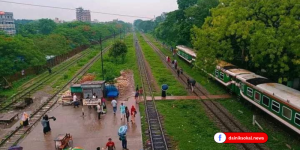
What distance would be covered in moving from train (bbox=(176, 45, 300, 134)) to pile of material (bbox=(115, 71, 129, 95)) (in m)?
11.2

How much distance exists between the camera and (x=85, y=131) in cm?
1827

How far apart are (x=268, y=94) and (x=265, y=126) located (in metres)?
2.31

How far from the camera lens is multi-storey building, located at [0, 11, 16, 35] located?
111m

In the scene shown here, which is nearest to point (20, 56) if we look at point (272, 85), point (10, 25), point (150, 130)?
point (150, 130)

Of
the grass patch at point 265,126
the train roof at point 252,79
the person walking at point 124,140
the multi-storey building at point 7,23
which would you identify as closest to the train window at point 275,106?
the grass patch at point 265,126

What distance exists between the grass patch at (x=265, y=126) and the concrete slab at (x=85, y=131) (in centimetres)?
789

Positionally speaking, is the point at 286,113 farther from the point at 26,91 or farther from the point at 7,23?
the point at 7,23

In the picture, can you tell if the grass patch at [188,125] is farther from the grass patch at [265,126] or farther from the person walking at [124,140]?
the person walking at [124,140]

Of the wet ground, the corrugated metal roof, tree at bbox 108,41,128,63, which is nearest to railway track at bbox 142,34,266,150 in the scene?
the corrugated metal roof

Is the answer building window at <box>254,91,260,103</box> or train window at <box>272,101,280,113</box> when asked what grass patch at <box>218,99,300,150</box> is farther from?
train window at <box>272,101,280,113</box>

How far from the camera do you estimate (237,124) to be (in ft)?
62.3

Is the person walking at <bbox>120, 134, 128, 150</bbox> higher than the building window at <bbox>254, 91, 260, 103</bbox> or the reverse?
the reverse

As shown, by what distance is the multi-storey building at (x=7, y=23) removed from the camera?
111 m

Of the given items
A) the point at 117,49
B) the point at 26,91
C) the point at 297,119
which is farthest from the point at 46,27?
the point at 297,119
